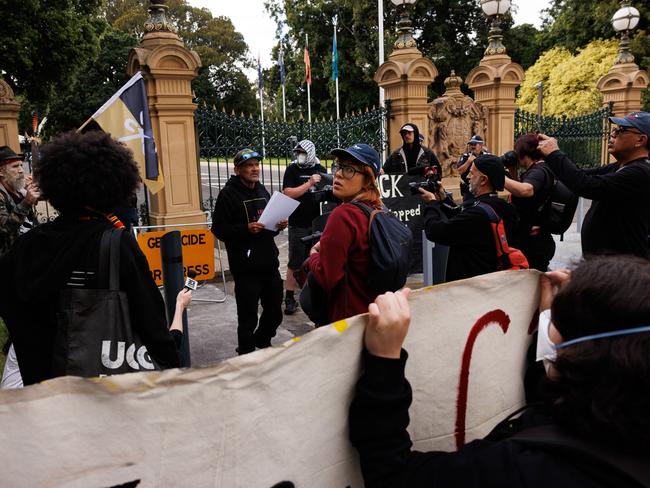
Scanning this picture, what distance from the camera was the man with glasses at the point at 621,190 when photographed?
3.65m

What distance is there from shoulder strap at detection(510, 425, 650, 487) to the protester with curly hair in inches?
56.8

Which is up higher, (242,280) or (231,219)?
(231,219)

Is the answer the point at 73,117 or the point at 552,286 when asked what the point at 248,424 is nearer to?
the point at 552,286

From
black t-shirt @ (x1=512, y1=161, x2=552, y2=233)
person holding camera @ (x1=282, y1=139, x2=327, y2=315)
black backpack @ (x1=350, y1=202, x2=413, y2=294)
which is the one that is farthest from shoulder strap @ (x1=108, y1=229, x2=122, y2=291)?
person holding camera @ (x1=282, y1=139, x2=327, y2=315)

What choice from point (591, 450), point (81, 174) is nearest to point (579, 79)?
point (81, 174)

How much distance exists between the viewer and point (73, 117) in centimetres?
3906

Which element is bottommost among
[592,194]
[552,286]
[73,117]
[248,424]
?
[248,424]

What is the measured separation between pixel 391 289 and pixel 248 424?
5.94 ft

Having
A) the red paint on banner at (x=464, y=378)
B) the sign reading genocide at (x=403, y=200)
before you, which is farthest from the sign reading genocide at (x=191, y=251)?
the red paint on banner at (x=464, y=378)

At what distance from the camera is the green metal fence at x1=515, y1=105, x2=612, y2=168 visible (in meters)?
13.5

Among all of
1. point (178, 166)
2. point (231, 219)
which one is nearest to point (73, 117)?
point (178, 166)

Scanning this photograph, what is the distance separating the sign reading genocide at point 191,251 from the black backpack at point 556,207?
3598 mm

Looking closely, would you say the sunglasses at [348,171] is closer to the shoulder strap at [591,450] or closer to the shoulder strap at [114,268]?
the shoulder strap at [114,268]

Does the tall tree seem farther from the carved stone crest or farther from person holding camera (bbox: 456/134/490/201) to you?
person holding camera (bbox: 456/134/490/201)
